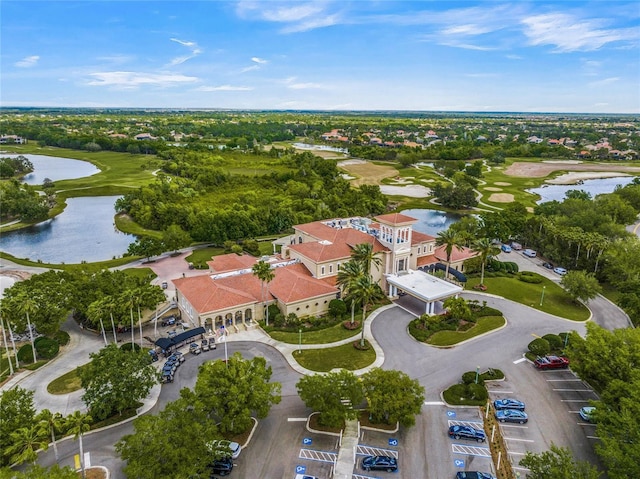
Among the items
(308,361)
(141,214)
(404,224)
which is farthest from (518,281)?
(141,214)

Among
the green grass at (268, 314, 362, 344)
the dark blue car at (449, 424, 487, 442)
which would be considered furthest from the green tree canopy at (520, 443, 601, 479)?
the green grass at (268, 314, 362, 344)

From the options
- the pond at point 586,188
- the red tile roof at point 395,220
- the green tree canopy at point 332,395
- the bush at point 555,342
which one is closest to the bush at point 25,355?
the green tree canopy at point 332,395

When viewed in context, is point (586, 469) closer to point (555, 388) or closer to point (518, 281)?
point (555, 388)

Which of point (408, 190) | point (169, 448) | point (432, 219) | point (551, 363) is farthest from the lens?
point (408, 190)

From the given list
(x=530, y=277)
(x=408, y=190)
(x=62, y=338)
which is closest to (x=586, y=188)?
(x=408, y=190)

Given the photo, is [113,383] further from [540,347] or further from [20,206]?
[20,206]

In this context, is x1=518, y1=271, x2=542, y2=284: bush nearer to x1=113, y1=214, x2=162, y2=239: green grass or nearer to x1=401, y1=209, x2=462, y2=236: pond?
x1=401, y1=209, x2=462, y2=236: pond
